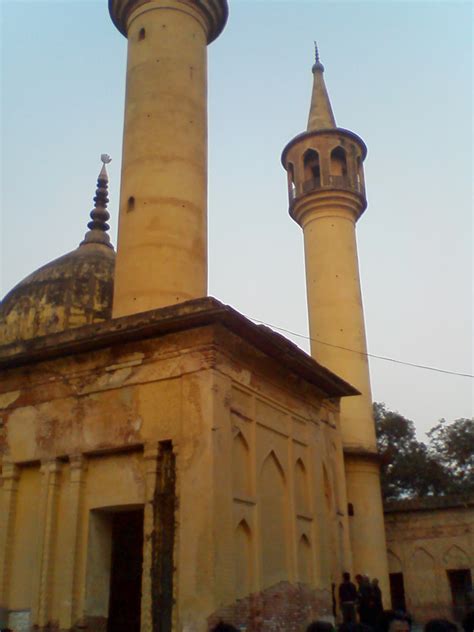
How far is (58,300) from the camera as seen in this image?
1631cm

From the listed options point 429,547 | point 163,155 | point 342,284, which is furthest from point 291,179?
point 429,547

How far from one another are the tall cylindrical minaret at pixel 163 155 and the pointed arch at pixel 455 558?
10.8 meters

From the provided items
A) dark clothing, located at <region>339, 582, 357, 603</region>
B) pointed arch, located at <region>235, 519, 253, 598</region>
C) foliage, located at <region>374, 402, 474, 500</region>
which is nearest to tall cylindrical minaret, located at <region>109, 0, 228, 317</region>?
pointed arch, located at <region>235, 519, 253, 598</region>

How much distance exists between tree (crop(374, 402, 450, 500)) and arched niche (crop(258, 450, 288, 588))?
1972cm

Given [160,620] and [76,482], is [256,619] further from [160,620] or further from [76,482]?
[76,482]

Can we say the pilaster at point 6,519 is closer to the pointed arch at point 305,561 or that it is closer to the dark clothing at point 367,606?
the pointed arch at point 305,561

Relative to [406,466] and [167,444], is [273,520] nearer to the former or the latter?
[167,444]

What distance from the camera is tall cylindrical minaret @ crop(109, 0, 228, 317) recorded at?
43.8 feet

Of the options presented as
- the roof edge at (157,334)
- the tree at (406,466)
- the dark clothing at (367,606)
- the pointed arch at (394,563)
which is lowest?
the dark clothing at (367,606)

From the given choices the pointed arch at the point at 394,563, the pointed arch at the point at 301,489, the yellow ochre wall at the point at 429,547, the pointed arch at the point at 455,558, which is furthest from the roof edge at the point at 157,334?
the pointed arch at the point at 394,563

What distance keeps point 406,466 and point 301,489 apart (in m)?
19.9

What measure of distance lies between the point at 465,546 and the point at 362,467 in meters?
5.00

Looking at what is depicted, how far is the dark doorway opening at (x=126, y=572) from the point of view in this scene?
36.2 ft

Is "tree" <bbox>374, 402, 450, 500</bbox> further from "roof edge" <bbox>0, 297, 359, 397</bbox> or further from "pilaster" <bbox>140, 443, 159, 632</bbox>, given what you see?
"pilaster" <bbox>140, 443, 159, 632</bbox>
